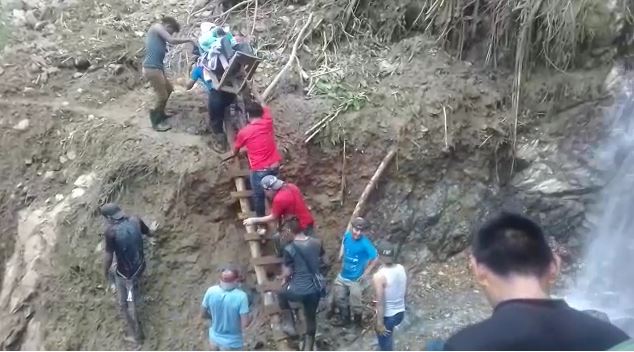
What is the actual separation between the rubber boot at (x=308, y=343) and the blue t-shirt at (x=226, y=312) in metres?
0.86

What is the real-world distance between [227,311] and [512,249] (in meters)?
4.17

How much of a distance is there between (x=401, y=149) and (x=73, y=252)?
4090mm

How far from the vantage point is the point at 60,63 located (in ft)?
33.4

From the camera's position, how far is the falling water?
28.7ft

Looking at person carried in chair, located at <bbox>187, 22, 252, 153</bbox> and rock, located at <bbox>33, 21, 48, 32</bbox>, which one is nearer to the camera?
person carried in chair, located at <bbox>187, 22, 252, 153</bbox>

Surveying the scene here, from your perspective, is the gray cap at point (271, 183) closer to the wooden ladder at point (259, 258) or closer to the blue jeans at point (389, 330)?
the wooden ladder at point (259, 258)

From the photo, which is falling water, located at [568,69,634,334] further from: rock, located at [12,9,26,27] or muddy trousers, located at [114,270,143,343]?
rock, located at [12,9,26,27]

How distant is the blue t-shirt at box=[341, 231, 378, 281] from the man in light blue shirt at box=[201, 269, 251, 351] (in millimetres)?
1346

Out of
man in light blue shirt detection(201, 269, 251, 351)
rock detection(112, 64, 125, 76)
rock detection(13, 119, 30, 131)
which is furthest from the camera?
rock detection(112, 64, 125, 76)

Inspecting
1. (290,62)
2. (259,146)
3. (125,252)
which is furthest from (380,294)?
(290,62)

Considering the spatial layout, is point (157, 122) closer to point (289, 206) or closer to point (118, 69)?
point (118, 69)

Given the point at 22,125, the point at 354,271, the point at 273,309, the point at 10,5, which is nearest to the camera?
the point at 273,309

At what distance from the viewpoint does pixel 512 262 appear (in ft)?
9.06

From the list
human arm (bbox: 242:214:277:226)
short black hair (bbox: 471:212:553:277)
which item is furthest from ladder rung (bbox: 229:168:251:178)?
short black hair (bbox: 471:212:553:277)
